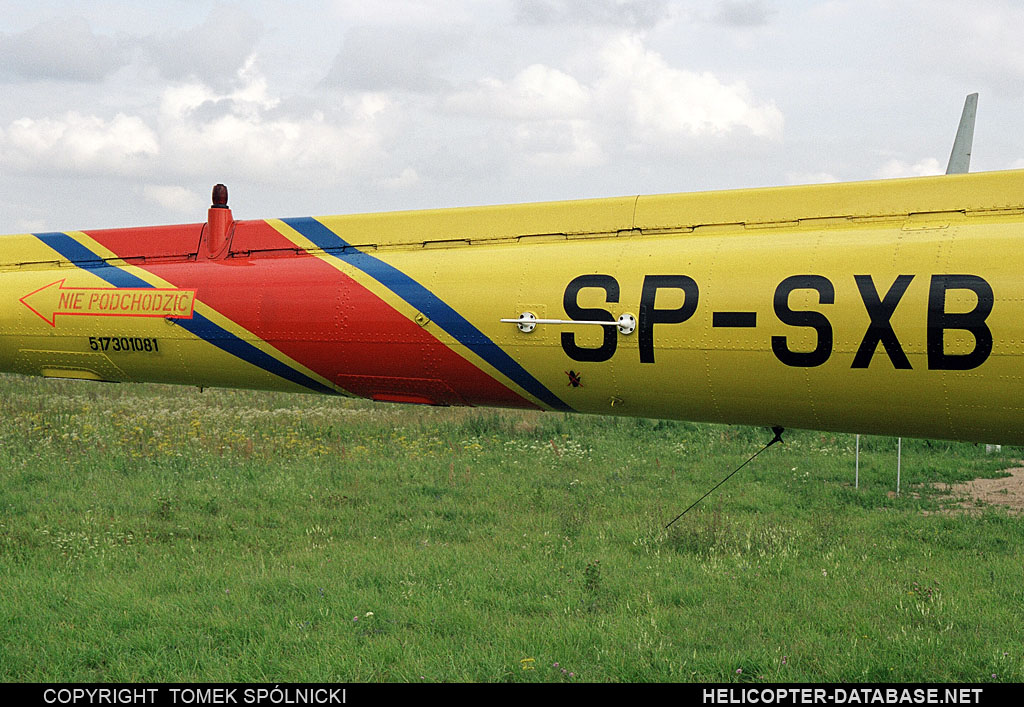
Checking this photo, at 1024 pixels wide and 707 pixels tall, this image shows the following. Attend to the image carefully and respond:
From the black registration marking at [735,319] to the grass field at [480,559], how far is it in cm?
379

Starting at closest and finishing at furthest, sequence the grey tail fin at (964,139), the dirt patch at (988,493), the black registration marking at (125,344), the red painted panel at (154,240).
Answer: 1. the black registration marking at (125,344)
2. the red painted panel at (154,240)
3. the grey tail fin at (964,139)
4. the dirt patch at (988,493)

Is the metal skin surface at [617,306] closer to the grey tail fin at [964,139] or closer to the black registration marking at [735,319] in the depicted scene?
the black registration marking at [735,319]

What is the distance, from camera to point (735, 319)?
702 cm

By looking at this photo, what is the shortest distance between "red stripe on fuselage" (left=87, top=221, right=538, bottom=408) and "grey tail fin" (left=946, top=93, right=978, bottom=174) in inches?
302

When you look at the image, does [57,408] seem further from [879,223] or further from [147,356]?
[879,223]

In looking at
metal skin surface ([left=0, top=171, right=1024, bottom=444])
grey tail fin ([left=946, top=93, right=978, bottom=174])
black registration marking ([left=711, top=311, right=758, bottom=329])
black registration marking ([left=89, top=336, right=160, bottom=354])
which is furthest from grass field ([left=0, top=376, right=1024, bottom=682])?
grey tail fin ([left=946, top=93, right=978, bottom=174])

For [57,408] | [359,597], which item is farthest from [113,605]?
[57,408]

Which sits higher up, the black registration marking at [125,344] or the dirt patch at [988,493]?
the black registration marking at [125,344]

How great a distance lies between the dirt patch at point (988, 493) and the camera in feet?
52.6

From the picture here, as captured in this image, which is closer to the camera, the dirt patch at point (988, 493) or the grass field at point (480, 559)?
the grass field at point (480, 559)

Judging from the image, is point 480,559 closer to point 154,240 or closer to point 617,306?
point 617,306

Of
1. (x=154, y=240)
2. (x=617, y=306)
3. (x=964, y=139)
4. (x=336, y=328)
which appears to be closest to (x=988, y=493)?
(x=964, y=139)

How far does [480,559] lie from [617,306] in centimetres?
558

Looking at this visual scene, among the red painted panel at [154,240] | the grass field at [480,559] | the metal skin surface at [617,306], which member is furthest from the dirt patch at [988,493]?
the red painted panel at [154,240]
